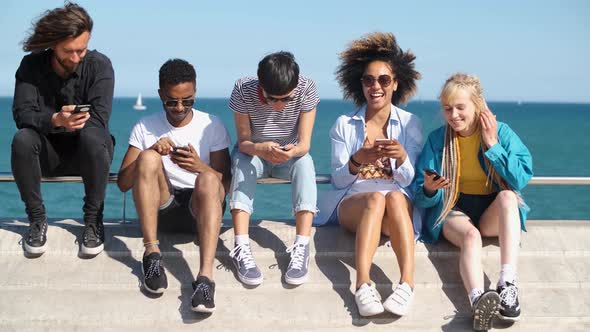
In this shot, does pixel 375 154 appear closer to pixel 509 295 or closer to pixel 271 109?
pixel 271 109

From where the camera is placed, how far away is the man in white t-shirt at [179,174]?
4.63 meters

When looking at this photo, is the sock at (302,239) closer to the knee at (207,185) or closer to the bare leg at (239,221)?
the bare leg at (239,221)

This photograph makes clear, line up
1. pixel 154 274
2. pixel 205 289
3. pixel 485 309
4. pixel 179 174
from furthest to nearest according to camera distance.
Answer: pixel 179 174 < pixel 154 274 < pixel 205 289 < pixel 485 309

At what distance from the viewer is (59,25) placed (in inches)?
186

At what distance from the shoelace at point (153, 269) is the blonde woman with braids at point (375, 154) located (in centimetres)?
121

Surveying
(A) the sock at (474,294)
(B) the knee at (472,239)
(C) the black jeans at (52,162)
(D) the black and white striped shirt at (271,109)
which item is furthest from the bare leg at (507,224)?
(C) the black jeans at (52,162)

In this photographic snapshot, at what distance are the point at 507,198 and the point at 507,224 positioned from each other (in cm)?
17

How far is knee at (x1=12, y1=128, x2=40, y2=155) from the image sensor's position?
15.5ft

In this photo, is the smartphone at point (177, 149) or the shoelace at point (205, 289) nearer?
the shoelace at point (205, 289)

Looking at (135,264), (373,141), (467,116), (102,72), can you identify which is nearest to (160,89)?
(102,72)

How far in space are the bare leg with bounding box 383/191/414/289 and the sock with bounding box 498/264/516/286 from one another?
523mm

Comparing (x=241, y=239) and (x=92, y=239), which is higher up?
(x=241, y=239)

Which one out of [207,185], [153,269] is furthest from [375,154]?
[153,269]

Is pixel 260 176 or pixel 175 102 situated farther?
pixel 260 176
